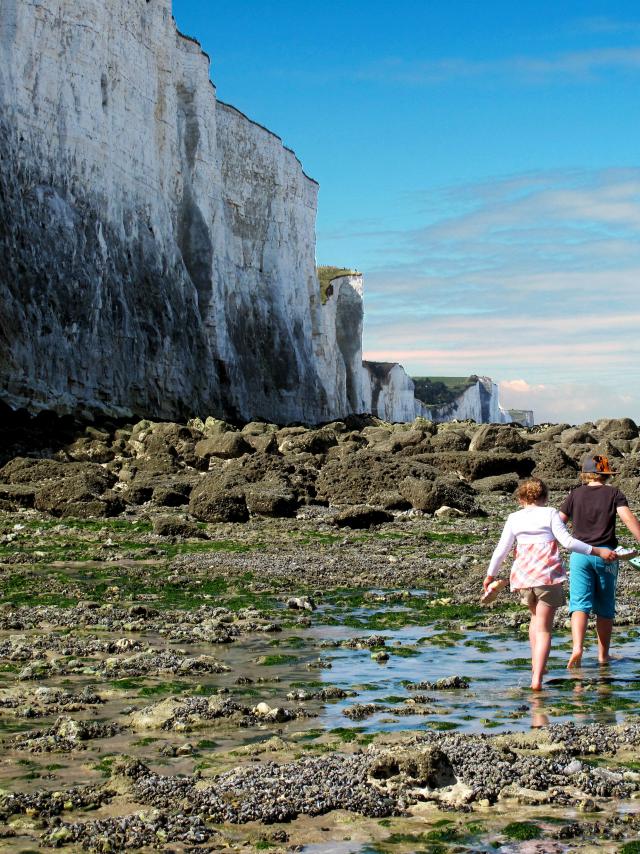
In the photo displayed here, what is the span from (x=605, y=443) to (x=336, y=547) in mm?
18666

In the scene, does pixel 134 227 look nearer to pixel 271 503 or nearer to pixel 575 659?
pixel 271 503

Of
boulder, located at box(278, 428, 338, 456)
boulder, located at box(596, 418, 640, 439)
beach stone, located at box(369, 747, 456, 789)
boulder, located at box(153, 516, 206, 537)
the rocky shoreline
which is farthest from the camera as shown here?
boulder, located at box(596, 418, 640, 439)

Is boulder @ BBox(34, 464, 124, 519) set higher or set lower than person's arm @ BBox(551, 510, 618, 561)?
lower

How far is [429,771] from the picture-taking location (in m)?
5.22

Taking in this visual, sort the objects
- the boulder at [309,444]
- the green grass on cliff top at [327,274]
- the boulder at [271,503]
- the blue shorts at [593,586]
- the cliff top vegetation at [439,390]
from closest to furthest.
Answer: the blue shorts at [593,586] → the boulder at [271,503] → the boulder at [309,444] → the green grass on cliff top at [327,274] → the cliff top vegetation at [439,390]

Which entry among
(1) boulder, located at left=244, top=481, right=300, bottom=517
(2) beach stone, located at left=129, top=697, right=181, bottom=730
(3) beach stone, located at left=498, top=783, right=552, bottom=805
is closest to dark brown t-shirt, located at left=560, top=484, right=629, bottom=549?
(2) beach stone, located at left=129, top=697, right=181, bottom=730

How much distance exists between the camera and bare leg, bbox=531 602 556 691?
734cm

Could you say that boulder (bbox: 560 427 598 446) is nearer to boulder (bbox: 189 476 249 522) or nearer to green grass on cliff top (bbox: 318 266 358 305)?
boulder (bbox: 189 476 249 522)

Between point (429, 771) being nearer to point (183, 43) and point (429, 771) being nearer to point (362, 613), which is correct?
point (362, 613)

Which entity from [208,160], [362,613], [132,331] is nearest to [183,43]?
[208,160]

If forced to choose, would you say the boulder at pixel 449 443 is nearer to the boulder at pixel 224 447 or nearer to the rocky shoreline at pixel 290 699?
the boulder at pixel 224 447

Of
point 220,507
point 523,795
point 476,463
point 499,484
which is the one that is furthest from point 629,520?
point 476,463

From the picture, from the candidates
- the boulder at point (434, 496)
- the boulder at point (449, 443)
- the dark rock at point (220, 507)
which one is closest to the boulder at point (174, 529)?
the dark rock at point (220, 507)

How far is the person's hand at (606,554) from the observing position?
25.9ft
